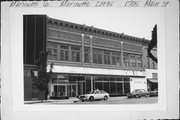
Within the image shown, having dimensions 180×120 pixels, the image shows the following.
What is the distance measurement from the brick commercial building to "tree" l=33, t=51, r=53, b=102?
15cm

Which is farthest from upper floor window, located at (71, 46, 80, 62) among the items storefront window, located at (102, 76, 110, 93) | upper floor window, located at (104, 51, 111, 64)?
storefront window, located at (102, 76, 110, 93)

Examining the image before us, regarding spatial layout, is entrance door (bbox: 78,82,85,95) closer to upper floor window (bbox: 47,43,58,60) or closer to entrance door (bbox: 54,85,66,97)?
entrance door (bbox: 54,85,66,97)

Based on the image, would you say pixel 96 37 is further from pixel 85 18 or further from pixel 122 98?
pixel 122 98

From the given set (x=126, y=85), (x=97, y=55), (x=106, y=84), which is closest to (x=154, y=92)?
(x=126, y=85)

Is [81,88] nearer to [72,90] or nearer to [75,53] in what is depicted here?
[72,90]

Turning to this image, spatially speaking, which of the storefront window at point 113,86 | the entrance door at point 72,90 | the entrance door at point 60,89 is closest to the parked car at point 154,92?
the storefront window at point 113,86

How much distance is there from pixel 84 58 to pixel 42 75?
159 cm

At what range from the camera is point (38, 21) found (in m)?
11.3

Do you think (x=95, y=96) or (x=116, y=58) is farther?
(x=116, y=58)

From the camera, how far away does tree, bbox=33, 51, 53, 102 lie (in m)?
11.4

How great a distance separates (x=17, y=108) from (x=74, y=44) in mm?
2951

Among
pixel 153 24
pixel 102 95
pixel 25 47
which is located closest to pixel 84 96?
pixel 102 95

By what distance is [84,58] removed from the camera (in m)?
11.7

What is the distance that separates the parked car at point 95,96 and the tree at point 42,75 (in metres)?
1.29
